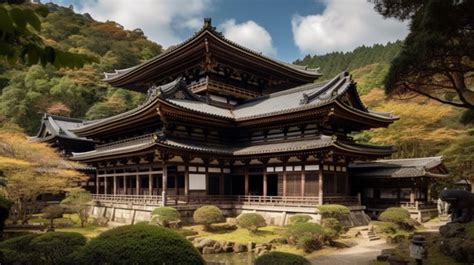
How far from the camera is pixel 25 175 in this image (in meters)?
22.4

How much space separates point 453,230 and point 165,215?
1379 cm

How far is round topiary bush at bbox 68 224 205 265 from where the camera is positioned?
7.45m

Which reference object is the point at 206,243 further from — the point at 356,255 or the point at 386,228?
the point at 386,228

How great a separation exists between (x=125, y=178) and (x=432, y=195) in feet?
90.1

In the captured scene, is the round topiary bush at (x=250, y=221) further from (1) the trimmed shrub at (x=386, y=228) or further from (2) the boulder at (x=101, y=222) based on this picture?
(2) the boulder at (x=101, y=222)

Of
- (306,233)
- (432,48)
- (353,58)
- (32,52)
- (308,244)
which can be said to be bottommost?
(308,244)

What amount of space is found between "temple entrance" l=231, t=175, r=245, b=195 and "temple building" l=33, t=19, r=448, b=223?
0.08 m

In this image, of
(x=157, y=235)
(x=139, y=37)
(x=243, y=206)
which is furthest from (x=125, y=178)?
(x=139, y=37)

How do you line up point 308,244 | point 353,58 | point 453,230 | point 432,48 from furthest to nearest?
point 353,58, point 308,244, point 453,230, point 432,48

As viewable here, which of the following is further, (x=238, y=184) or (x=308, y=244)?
(x=238, y=184)

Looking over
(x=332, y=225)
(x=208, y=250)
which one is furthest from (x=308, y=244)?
(x=208, y=250)

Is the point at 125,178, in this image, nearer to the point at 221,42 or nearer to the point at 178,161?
the point at 178,161

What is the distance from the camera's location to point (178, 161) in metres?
24.2

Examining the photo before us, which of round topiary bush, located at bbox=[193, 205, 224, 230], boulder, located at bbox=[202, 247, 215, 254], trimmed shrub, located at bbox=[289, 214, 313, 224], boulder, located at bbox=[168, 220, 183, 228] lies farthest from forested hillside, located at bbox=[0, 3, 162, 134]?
trimmed shrub, located at bbox=[289, 214, 313, 224]
